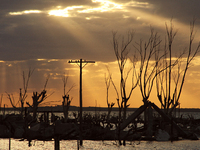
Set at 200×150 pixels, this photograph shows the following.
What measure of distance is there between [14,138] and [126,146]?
16.7 metres


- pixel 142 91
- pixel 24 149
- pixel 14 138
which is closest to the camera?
pixel 24 149

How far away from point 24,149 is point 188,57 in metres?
23.5

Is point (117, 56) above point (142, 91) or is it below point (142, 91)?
above

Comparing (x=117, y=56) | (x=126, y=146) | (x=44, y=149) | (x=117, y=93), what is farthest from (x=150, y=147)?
(x=117, y=93)

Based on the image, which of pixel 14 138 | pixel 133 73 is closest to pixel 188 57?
pixel 133 73

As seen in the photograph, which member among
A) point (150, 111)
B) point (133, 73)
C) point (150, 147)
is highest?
point (133, 73)

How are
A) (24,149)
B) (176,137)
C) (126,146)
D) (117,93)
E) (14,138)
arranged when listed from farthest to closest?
1. (117,93)
2. (14,138)
3. (176,137)
4. (126,146)
5. (24,149)

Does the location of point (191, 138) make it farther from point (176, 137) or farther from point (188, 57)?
point (188, 57)

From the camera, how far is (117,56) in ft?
161

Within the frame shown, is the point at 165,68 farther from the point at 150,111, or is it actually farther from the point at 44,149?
the point at 44,149

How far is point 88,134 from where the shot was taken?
148 feet

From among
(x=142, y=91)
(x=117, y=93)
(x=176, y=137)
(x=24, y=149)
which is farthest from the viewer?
(x=117, y=93)

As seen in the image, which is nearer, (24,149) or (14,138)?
(24,149)

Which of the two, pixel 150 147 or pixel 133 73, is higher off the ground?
pixel 133 73
